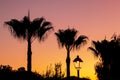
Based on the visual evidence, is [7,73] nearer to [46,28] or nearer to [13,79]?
[13,79]

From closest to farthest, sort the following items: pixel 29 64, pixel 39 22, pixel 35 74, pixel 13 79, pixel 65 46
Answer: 1. pixel 13 79
2. pixel 35 74
3. pixel 29 64
4. pixel 39 22
5. pixel 65 46

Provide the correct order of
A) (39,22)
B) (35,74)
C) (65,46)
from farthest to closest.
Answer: (65,46)
(39,22)
(35,74)

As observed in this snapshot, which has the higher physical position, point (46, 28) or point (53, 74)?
point (46, 28)

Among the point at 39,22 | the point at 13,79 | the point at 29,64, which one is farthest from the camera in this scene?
the point at 39,22

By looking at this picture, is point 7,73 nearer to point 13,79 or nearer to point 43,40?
point 13,79

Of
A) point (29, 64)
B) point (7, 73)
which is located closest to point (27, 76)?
point (7, 73)

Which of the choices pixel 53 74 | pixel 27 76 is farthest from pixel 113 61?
pixel 27 76

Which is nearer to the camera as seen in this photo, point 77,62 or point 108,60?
point 77,62

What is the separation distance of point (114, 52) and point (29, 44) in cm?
748

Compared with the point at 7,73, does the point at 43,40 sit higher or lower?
higher

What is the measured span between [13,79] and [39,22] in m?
12.2

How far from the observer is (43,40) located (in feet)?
181

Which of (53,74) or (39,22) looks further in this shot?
(39,22)

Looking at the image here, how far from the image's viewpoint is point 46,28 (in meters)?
56.6
